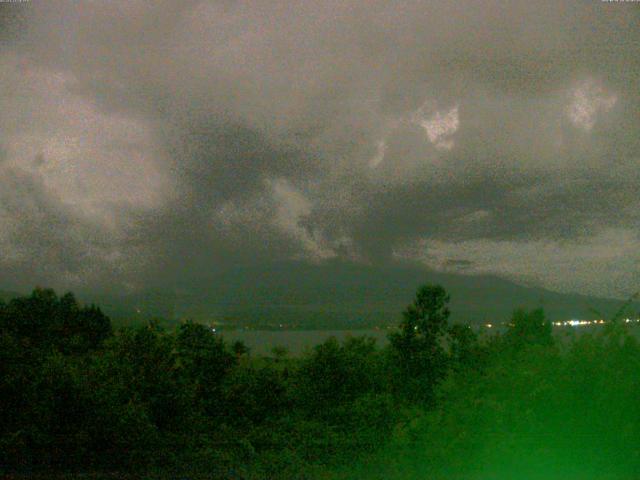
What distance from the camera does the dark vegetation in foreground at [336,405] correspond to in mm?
6984

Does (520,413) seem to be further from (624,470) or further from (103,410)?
(103,410)

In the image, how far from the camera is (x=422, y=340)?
1617cm

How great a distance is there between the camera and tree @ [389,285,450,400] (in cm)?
1588

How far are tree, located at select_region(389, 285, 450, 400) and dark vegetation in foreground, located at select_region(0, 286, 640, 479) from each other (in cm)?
4

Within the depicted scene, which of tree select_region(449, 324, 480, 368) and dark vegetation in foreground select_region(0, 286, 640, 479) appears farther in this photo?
tree select_region(449, 324, 480, 368)

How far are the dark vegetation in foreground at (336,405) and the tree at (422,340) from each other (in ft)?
0.12

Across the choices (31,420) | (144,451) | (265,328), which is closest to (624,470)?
(144,451)

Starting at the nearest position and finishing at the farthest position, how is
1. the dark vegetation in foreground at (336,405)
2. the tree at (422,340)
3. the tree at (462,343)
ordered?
1. the dark vegetation in foreground at (336,405)
2. the tree at (462,343)
3. the tree at (422,340)

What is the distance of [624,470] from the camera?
6.74 m

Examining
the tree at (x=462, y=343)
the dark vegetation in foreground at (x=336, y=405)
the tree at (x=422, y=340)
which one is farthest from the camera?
the tree at (x=422, y=340)

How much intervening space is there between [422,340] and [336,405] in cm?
270

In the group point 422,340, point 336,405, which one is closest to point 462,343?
point 422,340

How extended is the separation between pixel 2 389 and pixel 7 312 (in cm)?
1023

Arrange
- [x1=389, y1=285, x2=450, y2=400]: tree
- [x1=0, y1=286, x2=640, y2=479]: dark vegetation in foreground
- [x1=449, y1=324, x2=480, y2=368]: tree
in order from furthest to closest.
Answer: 1. [x1=389, y1=285, x2=450, y2=400]: tree
2. [x1=449, y1=324, x2=480, y2=368]: tree
3. [x1=0, y1=286, x2=640, y2=479]: dark vegetation in foreground
